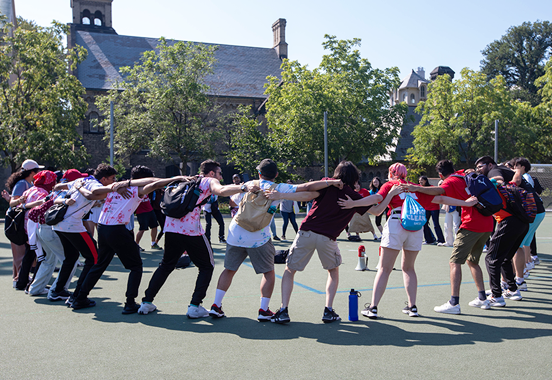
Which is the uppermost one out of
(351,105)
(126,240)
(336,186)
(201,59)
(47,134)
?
(201,59)

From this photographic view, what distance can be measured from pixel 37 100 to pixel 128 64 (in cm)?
1780

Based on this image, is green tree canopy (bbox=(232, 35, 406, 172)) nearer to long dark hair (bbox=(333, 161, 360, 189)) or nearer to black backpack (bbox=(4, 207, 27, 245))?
black backpack (bbox=(4, 207, 27, 245))

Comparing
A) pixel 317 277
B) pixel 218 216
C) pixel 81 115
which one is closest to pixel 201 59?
pixel 81 115

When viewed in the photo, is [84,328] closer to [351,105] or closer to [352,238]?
[352,238]

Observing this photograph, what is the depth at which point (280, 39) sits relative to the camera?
57469mm

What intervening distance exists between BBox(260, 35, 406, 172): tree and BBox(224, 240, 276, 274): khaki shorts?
3179cm

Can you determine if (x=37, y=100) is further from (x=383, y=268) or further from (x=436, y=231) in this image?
(x=383, y=268)

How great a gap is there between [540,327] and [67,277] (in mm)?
5699

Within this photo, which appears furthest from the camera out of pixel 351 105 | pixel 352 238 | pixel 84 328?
pixel 351 105

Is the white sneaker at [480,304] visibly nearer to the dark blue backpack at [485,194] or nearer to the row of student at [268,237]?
the row of student at [268,237]

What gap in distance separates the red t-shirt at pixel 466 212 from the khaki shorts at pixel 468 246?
0.07m

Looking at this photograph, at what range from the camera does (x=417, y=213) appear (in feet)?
17.9

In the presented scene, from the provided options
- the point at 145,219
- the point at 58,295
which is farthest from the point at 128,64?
the point at 58,295

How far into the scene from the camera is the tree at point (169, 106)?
35250mm
